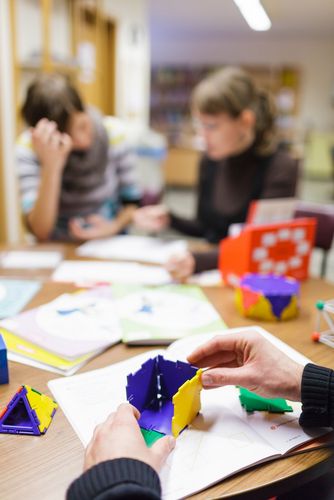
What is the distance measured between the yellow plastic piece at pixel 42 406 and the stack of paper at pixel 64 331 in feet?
0.39

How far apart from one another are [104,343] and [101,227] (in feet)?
3.36

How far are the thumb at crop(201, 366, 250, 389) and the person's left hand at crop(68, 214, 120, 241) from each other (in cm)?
122

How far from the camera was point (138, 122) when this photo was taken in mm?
5887

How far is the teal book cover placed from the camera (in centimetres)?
102

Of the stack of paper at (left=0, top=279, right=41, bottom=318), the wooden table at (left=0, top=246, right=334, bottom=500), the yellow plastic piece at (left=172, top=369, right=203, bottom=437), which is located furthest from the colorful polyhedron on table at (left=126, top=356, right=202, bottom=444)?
the stack of paper at (left=0, top=279, right=41, bottom=318)

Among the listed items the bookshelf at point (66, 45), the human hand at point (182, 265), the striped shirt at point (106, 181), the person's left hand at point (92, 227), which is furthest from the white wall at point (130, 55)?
the human hand at point (182, 265)

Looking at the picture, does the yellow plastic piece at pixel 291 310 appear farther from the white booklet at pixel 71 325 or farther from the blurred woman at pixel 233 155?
the blurred woman at pixel 233 155

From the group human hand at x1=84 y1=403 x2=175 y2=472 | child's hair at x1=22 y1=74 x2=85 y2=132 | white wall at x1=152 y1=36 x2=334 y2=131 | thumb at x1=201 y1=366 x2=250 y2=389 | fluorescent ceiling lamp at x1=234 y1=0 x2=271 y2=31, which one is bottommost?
human hand at x1=84 y1=403 x2=175 y2=472

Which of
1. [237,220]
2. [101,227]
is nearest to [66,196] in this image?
[101,227]

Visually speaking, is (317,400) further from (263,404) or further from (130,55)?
(130,55)

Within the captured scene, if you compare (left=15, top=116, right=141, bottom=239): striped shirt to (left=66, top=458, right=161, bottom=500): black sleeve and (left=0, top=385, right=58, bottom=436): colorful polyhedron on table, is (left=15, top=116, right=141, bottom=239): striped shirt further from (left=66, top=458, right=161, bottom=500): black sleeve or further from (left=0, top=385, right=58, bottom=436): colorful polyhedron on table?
(left=66, top=458, right=161, bottom=500): black sleeve

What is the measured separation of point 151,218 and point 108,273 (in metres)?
0.53

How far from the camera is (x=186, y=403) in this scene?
71 cm

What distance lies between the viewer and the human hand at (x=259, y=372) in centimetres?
74
